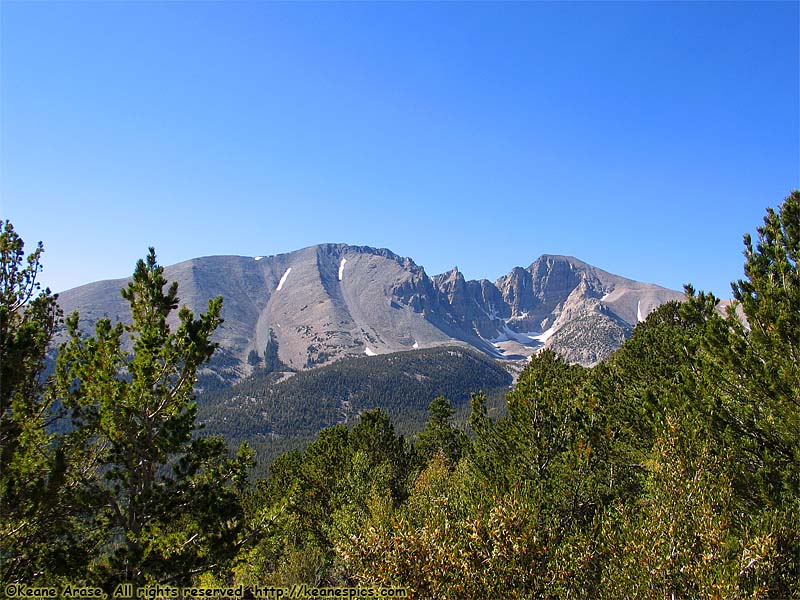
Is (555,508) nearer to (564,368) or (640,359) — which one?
(640,359)

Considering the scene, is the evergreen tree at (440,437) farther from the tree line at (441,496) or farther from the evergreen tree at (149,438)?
the evergreen tree at (149,438)

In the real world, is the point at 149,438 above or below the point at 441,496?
above

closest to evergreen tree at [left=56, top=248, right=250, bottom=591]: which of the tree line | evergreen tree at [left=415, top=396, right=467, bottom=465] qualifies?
the tree line

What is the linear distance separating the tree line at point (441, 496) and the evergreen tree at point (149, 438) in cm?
6

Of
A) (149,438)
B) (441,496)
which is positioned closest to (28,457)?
(149,438)

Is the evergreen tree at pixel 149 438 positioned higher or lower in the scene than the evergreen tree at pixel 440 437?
higher

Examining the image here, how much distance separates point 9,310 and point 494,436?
21.9m

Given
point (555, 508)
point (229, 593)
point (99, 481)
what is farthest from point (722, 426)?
point (99, 481)

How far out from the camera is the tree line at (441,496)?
1058 cm

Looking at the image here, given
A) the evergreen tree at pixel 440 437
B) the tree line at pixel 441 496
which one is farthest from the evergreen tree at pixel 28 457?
the evergreen tree at pixel 440 437

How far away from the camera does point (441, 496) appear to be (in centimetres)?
1326

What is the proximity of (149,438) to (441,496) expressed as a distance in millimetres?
9071

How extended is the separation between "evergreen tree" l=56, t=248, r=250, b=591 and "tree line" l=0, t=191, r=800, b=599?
56 mm

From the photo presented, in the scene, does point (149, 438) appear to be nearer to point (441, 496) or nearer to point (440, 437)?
point (441, 496)
